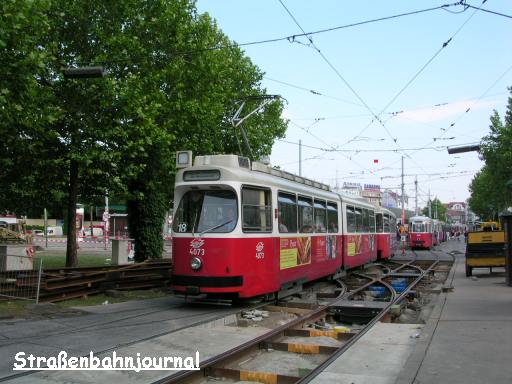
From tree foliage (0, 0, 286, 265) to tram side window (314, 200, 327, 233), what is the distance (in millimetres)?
5369

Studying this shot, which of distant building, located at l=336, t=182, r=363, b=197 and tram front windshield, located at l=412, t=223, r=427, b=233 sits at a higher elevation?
distant building, located at l=336, t=182, r=363, b=197

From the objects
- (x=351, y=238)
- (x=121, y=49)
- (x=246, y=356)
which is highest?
(x=121, y=49)

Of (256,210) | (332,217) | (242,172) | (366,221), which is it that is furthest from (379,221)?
(242,172)

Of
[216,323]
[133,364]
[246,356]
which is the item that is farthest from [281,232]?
[133,364]

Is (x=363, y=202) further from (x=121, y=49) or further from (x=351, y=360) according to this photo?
(x=351, y=360)

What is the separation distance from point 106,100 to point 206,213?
6.46m

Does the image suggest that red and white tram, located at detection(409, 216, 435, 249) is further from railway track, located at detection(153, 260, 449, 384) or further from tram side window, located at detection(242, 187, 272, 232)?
tram side window, located at detection(242, 187, 272, 232)

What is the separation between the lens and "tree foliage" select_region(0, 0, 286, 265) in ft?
49.5

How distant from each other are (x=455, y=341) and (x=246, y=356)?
3.10m

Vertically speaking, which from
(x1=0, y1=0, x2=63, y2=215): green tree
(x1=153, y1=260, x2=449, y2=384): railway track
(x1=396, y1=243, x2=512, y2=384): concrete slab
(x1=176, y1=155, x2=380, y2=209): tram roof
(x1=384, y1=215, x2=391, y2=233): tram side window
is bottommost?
(x1=153, y1=260, x2=449, y2=384): railway track

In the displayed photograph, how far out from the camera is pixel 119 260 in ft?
62.6

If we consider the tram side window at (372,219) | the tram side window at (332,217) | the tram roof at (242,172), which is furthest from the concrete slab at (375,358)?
the tram side window at (372,219)

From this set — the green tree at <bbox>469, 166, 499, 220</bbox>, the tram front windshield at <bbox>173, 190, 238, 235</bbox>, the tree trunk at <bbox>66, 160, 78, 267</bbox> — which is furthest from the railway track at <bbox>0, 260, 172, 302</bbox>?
the green tree at <bbox>469, 166, 499, 220</bbox>

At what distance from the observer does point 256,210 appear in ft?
39.8
